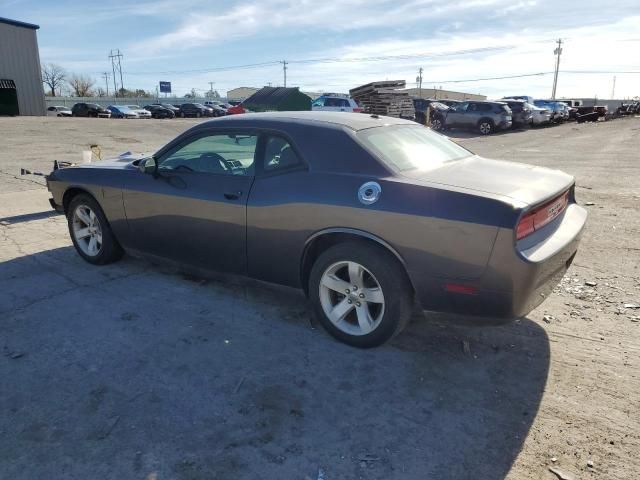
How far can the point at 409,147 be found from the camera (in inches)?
149

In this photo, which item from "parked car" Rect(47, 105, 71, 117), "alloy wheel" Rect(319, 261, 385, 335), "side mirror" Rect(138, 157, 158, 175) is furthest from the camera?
"parked car" Rect(47, 105, 71, 117)

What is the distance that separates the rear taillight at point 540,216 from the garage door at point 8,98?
40704 mm

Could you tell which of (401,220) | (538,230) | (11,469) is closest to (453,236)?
(401,220)

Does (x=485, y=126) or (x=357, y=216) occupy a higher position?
(x=485, y=126)

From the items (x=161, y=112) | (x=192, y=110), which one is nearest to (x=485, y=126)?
(x=192, y=110)

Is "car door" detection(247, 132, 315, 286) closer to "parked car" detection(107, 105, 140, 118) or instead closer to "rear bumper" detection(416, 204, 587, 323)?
"rear bumper" detection(416, 204, 587, 323)

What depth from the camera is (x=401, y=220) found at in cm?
309

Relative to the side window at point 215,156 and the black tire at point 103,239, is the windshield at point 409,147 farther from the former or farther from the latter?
the black tire at point 103,239

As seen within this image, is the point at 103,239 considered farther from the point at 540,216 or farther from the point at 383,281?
the point at 540,216

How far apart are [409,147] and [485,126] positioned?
25.0 m

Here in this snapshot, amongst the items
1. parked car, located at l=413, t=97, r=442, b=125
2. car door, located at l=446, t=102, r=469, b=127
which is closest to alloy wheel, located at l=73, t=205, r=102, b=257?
car door, located at l=446, t=102, r=469, b=127

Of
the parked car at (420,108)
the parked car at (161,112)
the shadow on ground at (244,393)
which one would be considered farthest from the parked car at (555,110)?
the shadow on ground at (244,393)

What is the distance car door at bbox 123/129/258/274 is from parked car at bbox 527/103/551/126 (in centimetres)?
2961

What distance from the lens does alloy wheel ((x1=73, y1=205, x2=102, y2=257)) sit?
16.5 ft
